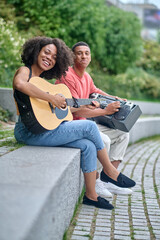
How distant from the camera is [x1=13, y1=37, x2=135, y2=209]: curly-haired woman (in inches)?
130

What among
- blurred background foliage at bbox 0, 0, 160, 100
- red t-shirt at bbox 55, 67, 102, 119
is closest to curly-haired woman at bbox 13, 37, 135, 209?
red t-shirt at bbox 55, 67, 102, 119

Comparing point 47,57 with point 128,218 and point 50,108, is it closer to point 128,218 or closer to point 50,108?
point 50,108

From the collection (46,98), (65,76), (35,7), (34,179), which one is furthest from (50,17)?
(34,179)

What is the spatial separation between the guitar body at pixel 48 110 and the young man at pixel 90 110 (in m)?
0.35

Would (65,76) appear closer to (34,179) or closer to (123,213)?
(123,213)

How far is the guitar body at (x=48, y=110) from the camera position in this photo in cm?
331

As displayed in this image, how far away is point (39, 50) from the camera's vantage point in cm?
370

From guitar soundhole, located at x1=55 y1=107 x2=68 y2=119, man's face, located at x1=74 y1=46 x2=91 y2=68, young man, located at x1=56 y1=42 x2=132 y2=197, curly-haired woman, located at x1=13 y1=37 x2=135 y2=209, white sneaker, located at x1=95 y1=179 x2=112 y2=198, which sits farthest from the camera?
man's face, located at x1=74 y1=46 x2=91 y2=68

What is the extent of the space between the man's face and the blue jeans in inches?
41.7

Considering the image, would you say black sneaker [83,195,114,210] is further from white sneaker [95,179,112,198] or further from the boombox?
the boombox

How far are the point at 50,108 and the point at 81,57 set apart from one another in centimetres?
113

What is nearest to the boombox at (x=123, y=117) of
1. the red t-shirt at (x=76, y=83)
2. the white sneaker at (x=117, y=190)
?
the red t-shirt at (x=76, y=83)

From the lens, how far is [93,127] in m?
3.49

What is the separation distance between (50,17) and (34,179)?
428 inches
